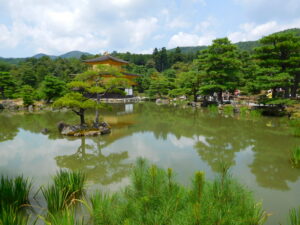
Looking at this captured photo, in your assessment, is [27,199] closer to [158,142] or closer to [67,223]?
[67,223]

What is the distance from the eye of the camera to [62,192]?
3242mm

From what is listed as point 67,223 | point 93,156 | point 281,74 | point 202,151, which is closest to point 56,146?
point 93,156

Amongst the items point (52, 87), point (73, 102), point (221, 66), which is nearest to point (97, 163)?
point (73, 102)

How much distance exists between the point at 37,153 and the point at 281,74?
42.7 feet

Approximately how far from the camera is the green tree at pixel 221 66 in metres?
17.9

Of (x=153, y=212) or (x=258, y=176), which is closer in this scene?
(x=153, y=212)

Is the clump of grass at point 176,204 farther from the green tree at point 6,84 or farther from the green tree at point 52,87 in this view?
the green tree at point 6,84

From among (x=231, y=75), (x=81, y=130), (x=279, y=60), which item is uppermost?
(x=279, y=60)

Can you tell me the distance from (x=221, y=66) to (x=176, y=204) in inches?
733

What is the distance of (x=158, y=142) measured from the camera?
8.14 meters

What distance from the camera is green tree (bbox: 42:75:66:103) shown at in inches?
823

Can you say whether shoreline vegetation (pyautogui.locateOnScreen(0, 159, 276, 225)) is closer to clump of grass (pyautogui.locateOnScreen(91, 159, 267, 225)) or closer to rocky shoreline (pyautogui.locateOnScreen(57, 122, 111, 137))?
clump of grass (pyautogui.locateOnScreen(91, 159, 267, 225))

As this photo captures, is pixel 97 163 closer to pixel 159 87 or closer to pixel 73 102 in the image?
pixel 73 102

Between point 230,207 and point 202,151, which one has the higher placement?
point 230,207
